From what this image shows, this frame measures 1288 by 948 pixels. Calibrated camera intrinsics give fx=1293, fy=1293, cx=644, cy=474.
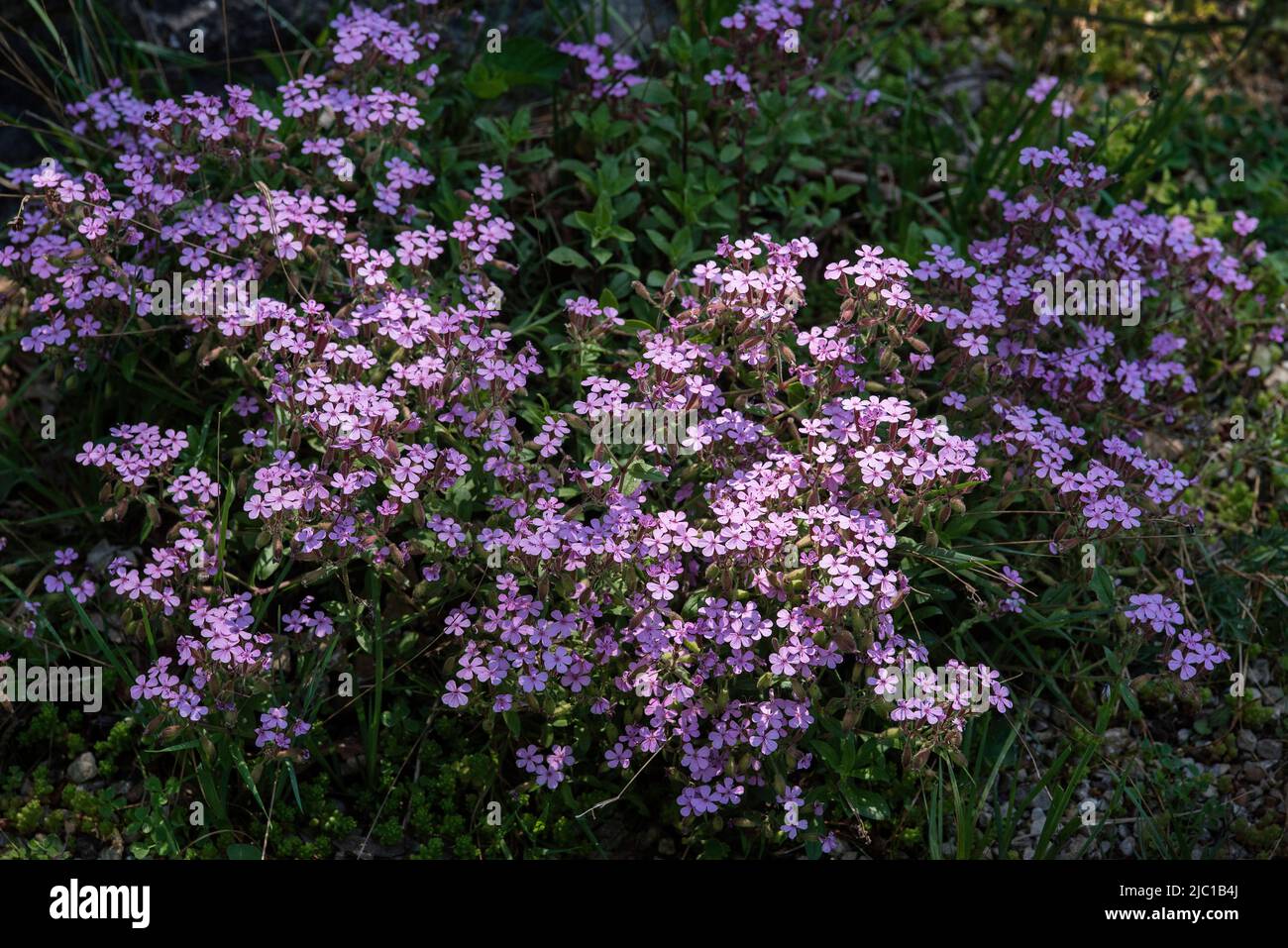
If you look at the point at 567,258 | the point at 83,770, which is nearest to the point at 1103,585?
the point at 567,258

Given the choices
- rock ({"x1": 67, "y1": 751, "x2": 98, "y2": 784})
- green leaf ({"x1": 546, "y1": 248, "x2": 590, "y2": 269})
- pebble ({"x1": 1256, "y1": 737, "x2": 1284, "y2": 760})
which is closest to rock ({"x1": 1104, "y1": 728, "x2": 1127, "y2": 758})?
pebble ({"x1": 1256, "y1": 737, "x2": 1284, "y2": 760})

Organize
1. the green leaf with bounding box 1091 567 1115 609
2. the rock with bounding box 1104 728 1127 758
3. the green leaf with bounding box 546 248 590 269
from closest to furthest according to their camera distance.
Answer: the green leaf with bounding box 1091 567 1115 609 → the rock with bounding box 1104 728 1127 758 → the green leaf with bounding box 546 248 590 269

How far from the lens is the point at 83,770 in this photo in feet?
11.6

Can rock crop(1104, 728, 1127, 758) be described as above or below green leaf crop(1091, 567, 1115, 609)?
below

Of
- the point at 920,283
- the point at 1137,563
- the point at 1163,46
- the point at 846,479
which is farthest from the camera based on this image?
the point at 1163,46

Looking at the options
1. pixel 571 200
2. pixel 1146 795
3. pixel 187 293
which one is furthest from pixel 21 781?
pixel 1146 795

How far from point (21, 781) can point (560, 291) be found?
7.20 feet

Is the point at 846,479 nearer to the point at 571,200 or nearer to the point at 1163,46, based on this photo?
the point at 571,200

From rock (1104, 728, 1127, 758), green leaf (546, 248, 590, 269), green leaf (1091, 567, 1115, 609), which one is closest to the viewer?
green leaf (1091, 567, 1115, 609)

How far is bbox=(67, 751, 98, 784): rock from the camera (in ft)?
11.6

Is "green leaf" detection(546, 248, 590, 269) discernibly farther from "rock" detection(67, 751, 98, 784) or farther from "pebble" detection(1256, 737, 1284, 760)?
"pebble" detection(1256, 737, 1284, 760)

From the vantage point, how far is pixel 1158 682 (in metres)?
3.62

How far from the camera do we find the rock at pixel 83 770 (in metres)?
3.53

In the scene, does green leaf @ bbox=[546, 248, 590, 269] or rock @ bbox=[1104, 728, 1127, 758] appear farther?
green leaf @ bbox=[546, 248, 590, 269]
